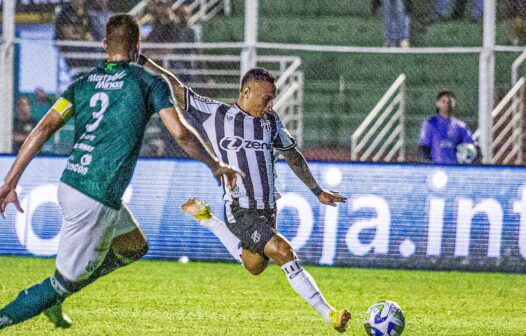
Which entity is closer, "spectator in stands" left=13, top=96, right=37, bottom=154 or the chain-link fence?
"spectator in stands" left=13, top=96, right=37, bottom=154

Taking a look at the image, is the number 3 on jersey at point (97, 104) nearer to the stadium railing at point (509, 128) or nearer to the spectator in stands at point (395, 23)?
the stadium railing at point (509, 128)

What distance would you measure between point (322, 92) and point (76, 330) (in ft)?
36.3

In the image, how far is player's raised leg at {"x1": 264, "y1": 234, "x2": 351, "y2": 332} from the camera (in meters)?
8.31

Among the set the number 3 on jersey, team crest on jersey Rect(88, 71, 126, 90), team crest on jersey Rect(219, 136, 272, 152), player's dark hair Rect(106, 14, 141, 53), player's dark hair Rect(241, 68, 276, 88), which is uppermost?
player's dark hair Rect(106, 14, 141, 53)

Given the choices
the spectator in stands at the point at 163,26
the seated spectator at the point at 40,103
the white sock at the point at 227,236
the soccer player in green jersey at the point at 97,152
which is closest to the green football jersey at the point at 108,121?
the soccer player in green jersey at the point at 97,152

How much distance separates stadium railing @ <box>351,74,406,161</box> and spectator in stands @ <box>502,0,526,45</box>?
1.80 metres

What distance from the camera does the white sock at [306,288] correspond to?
8.51 metres

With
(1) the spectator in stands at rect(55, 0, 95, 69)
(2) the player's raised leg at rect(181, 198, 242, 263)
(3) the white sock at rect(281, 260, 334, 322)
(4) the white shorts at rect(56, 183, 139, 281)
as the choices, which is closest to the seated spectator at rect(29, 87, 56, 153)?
(1) the spectator in stands at rect(55, 0, 95, 69)

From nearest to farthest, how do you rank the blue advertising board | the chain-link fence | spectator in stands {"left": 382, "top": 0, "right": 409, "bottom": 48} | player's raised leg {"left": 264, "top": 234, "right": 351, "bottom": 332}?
player's raised leg {"left": 264, "top": 234, "right": 351, "bottom": 332}, the blue advertising board, the chain-link fence, spectator in stands {"left": 382, "top": 0, "right": 409, "bottom": 48}

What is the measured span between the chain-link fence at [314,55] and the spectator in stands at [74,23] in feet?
0.05

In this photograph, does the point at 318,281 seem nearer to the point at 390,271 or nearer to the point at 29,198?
the point at 390,271

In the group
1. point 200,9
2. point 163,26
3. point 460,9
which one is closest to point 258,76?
point 163,26

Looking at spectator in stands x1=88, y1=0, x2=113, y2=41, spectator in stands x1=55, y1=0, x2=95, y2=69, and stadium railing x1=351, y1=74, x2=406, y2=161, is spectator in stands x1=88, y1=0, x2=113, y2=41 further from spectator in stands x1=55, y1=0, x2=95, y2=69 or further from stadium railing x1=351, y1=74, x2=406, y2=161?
stadium railing x1=351, y1=74, x2=406, y2=161

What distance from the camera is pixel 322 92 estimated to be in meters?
19.2
